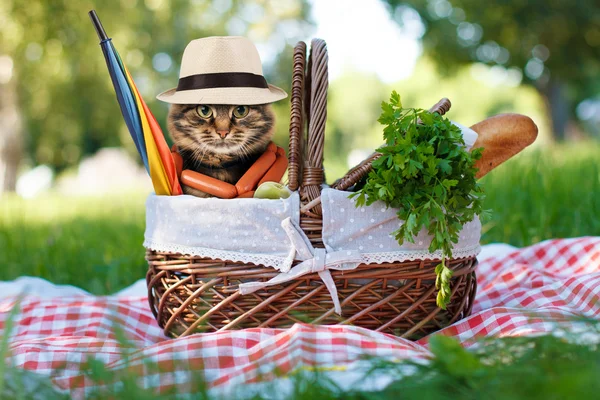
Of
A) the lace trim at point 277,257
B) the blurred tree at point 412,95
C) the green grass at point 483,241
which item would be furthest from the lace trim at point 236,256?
the blurred tree at point 412,95

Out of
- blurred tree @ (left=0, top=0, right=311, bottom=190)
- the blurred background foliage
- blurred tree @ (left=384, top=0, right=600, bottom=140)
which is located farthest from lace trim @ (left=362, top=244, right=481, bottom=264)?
blurred tree @ (left=384, top=0, right=600, bottom=140)

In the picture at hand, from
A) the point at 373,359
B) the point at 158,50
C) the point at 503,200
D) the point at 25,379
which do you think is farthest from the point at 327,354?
the point at 158,50

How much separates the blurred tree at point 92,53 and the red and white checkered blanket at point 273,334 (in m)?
5.62

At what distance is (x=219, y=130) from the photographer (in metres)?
1.58

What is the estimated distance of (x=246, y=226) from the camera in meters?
1.40

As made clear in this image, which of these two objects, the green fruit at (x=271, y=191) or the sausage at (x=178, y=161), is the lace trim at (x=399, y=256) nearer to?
the green fruit at (x=271, y=191)

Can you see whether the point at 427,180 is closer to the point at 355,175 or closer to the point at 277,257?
the point at 355,175

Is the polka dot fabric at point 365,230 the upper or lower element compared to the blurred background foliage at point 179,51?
lower

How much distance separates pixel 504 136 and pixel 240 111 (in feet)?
2.33

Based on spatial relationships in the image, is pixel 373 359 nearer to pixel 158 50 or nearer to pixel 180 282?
pixel 180 282

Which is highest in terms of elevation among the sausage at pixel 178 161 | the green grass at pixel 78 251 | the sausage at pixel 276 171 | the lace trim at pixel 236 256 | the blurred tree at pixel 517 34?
the blurred tree at pixel 517 34

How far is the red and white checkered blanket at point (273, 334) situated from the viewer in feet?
3.37

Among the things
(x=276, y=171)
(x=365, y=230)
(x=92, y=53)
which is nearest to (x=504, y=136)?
(x=365, y=230)

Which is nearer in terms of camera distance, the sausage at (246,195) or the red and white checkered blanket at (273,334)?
the red and white checkered blanket at (273,334)
